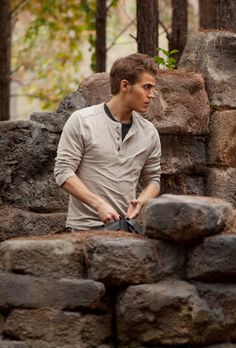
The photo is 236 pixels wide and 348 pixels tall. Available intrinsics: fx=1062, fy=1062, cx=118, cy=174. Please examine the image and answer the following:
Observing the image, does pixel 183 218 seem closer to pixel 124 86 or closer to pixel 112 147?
pixel 112 147

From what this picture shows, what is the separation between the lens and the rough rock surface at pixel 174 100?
32.6 ft

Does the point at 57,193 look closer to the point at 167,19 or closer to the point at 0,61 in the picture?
the point at 0,61

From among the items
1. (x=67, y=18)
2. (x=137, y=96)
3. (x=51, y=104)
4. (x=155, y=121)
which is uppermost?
(x=137, y=96)

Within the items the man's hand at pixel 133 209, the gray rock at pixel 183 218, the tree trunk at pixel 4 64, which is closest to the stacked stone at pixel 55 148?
the man's hand at pixel 133 209

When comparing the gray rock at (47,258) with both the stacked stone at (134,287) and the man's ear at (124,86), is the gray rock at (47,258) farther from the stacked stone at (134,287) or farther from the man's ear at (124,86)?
the man's ear at (124,86)

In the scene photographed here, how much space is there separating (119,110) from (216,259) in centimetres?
175

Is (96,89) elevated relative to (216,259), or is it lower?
elevated

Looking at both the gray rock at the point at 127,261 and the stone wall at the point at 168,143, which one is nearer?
the gray rock at the point at 127,261

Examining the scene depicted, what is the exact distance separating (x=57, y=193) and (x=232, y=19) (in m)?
3.23

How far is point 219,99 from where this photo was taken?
401 inches

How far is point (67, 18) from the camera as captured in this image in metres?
22.3

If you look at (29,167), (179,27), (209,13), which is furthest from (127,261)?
(209,13)

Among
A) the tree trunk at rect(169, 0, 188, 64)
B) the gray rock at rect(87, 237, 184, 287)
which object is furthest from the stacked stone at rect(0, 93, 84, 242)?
the tree trunk at rect(169, 0, 188, 64)

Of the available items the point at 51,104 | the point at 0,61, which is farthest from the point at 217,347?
the point at 51,104
